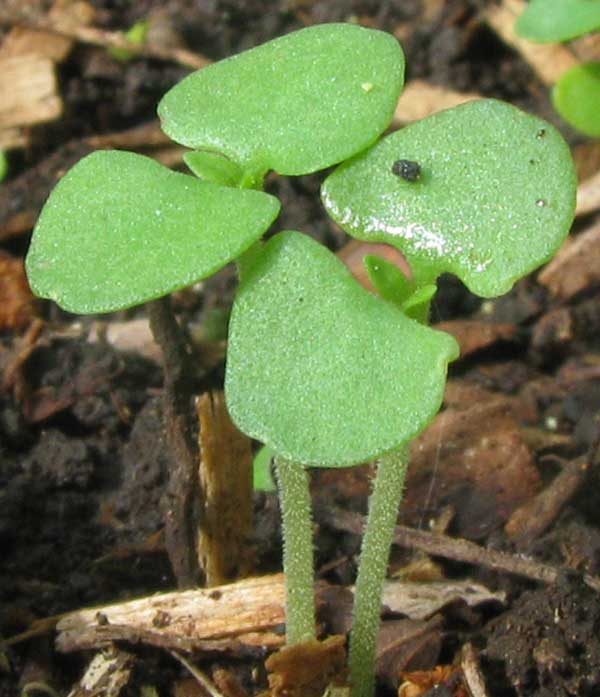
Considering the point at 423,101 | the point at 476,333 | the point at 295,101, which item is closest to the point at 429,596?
the point at 476,333

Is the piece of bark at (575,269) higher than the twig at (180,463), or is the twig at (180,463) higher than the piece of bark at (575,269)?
the twig at (180,463)

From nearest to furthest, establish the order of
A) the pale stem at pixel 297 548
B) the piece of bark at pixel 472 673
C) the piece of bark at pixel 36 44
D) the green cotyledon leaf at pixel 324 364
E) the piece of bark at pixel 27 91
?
the green cotyledon leaf at pixel 324 364
the pale stem at pixel 297 548
the piece of bark at pixel 472 673
the piece of bark at pixel 27 91
the piece of bark at pixel 36 44

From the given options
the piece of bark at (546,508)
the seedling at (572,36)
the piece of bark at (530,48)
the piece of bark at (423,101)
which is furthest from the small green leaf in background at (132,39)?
the piece of bark at (546,508)

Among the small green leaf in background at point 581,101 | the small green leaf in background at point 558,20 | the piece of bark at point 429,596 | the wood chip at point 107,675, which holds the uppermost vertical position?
the small green leaf in background at point 558,20

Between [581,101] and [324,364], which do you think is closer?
[324,364]

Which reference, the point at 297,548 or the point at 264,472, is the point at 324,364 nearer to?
the point at 297,548

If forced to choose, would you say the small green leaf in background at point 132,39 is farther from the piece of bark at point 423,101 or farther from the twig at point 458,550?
the twig at point 458,550

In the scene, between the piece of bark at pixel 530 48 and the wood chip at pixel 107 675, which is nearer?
the wood chip at pixel 107 675
